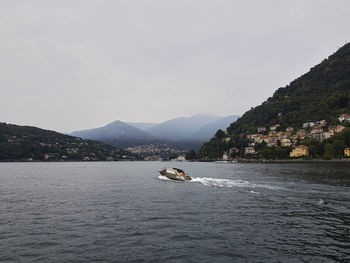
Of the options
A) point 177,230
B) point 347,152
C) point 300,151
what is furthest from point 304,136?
point 177,230

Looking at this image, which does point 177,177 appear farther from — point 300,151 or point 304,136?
point 304,136

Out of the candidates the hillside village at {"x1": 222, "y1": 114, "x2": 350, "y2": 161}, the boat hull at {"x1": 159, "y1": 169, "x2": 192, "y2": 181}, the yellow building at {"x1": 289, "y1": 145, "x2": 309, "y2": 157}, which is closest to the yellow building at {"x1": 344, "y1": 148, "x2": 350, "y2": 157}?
the hillside village at {"x1": 222, "y1": 114, "x2": 350, "y2": 161}

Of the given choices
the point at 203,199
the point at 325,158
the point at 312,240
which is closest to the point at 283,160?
the point at 325,158

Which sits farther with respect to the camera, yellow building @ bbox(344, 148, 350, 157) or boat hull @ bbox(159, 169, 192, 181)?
yellow building @ bbox(344, 148, 350, 157)

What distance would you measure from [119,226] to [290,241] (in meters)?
11.7

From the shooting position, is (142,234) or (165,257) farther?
(142,234)

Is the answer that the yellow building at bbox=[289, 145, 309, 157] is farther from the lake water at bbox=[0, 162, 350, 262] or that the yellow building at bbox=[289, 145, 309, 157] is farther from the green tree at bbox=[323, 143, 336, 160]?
the lake water at bbox=[0, 162, 350, 262]

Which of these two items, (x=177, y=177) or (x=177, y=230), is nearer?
(x=177, y=230)

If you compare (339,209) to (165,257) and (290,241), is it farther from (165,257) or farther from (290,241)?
(165,257)

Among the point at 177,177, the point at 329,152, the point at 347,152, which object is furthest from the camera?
the point at 329,152

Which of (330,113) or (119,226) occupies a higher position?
(330,113)

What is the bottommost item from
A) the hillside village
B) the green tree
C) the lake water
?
the lake water

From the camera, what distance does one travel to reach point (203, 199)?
31.3 metres

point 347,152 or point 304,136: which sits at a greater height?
point 304,136
